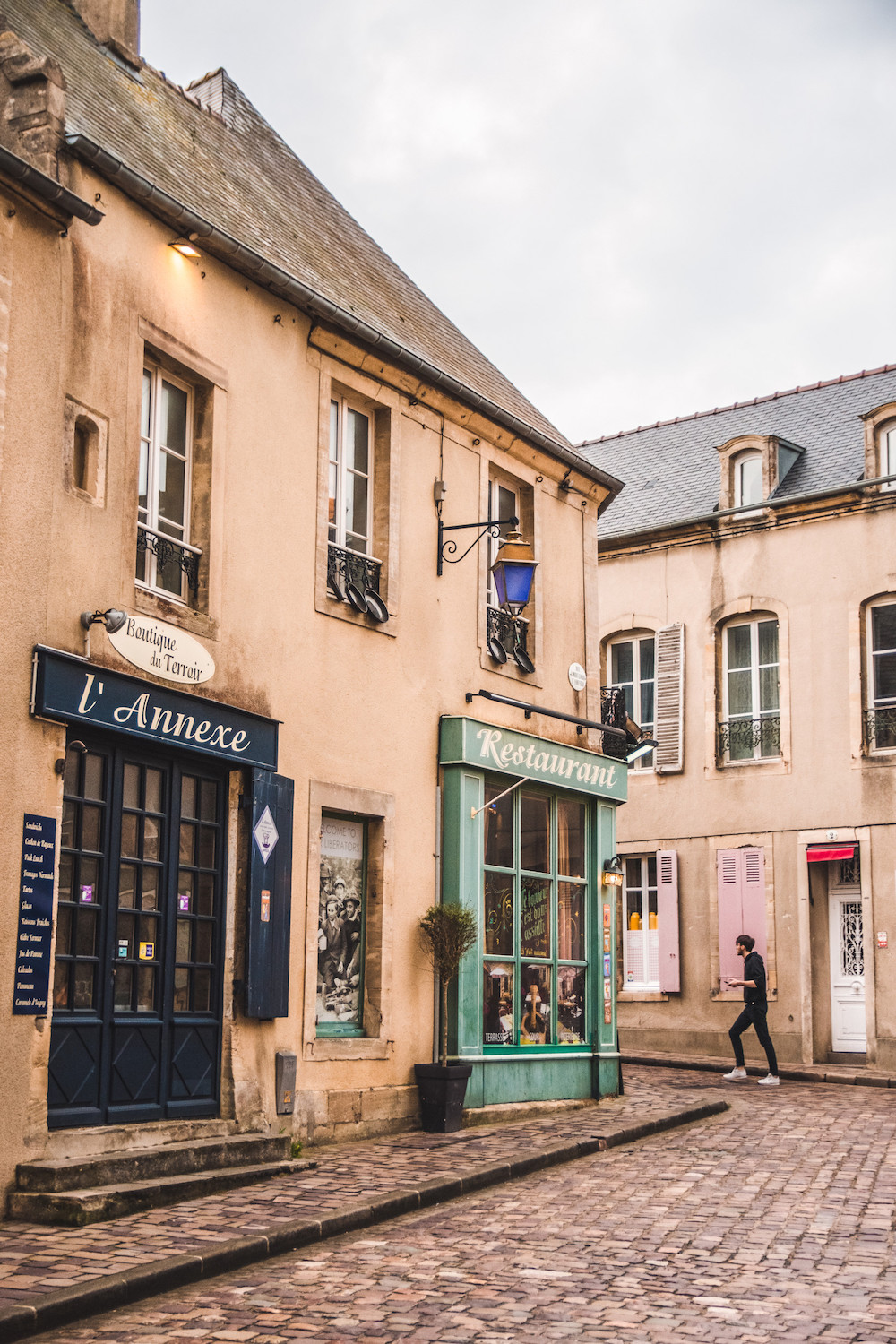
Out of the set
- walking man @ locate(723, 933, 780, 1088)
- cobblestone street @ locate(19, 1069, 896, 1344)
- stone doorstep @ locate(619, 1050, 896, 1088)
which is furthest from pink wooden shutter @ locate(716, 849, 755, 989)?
cobblestone street @ locate(19, 1069, 896, 1344)

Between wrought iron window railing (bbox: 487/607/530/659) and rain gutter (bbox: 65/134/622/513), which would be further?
wrought iron window railing (bbox: 487/607/530/659)

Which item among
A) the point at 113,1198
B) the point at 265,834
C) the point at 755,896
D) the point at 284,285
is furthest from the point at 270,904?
the point at 755,896

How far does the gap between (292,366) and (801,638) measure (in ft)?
35.7

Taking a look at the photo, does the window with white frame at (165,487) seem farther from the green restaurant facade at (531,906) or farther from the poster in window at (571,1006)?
the poster in window at (571,1006)

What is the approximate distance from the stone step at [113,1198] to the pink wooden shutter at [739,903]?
12.0 metres

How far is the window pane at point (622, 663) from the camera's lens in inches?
862

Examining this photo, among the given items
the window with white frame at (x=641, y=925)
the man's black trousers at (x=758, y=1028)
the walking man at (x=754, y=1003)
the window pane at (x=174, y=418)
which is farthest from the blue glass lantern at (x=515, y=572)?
the window with white frame at (x=641, y=925)

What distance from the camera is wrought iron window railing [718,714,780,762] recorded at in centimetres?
2008

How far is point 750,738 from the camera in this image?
2028cm

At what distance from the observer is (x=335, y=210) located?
14.2m

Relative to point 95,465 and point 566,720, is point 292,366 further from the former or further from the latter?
point 566,720

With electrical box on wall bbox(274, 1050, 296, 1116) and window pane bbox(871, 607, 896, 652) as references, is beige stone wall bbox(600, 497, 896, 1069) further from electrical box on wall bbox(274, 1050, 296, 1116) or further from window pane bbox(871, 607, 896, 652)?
electrical box on wall bbox(274, 1050, 296, 1116)

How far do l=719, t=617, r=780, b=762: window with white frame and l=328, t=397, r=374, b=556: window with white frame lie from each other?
9.71 meters

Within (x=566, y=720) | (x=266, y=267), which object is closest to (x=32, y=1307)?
(x=266, y=267)
